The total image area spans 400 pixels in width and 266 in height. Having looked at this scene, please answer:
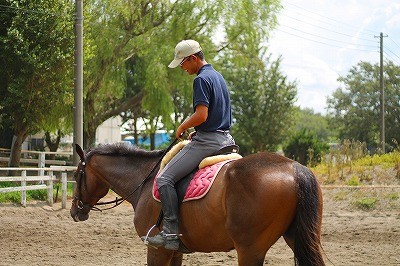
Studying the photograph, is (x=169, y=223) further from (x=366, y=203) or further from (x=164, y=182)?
(x=366, y=203)

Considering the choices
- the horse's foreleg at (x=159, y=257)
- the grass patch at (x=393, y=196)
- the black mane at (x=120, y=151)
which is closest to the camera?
the horse's foreleg at (x=159, y=257)

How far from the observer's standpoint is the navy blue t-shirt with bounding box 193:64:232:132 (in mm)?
6762

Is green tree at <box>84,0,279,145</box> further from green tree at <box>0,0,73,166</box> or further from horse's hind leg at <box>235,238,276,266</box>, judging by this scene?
horse's hind leg at <box>235,238,276,266</box>

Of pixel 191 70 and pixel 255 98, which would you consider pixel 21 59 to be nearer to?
pixel 191 70

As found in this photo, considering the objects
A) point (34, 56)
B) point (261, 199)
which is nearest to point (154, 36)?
point (34, 56)

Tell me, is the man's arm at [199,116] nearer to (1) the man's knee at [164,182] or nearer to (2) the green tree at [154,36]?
(1) the man's knee at [164,182]

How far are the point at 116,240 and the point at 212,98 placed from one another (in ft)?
21.8

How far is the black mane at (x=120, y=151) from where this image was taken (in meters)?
7.88

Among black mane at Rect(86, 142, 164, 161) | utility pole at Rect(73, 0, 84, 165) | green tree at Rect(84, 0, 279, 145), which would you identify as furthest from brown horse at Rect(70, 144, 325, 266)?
green tree at Rect(84, 0, 279, 145)

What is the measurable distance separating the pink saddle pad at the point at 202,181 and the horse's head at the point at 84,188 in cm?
176

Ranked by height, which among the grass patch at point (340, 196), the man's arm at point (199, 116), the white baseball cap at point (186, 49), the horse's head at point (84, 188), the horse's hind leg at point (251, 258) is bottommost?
the grass patch at point (340, 196)

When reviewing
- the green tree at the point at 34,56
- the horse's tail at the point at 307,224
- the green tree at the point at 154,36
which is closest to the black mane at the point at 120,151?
the horse's tail at the point at 307,224

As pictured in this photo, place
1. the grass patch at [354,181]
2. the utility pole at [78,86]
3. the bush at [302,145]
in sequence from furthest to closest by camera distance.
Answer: the bush at [302,145]
the grass patch at [354,181]
the utility pole at [78,86]

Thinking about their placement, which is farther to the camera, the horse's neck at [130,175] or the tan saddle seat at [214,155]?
the horse's neck at [130,175]
